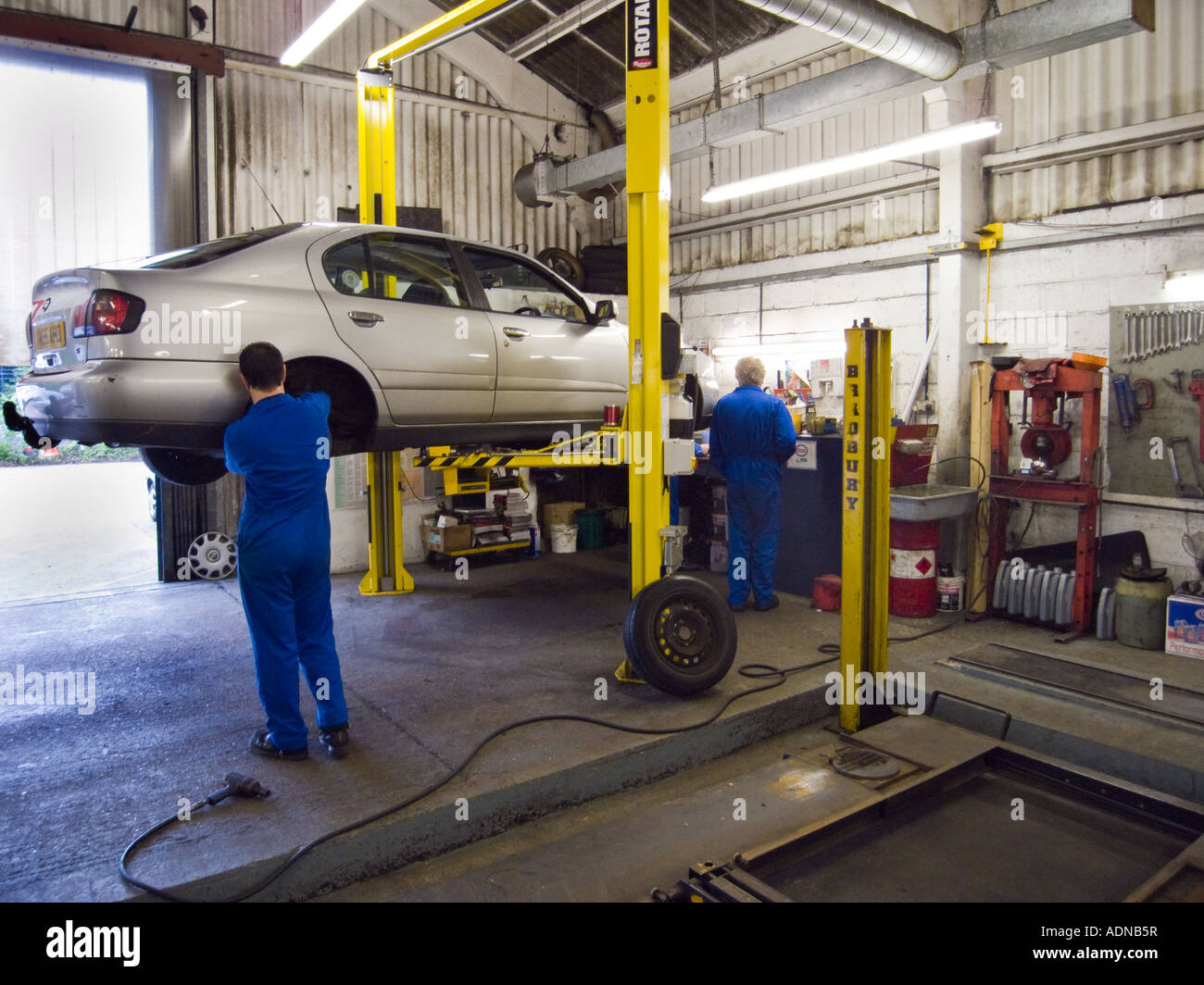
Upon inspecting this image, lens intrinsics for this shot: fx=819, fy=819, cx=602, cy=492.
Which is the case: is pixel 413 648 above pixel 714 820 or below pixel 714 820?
above

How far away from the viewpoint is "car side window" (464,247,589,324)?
16.8ft

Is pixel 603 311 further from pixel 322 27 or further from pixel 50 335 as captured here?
pixel 50 335

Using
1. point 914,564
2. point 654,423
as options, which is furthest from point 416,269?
point 914,564

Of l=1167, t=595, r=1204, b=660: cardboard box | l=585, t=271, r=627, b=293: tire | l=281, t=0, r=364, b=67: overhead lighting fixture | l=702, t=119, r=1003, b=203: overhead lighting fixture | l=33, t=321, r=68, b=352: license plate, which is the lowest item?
l=1167, t=595, r=1204, b=660: cardboard box

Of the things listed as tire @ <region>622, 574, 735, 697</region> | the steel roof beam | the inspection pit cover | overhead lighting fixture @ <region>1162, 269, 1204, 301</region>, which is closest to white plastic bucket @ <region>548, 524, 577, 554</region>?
the steel roof beam

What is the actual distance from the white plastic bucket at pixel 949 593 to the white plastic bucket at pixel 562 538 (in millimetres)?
3465

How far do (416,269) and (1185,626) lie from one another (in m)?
5.06

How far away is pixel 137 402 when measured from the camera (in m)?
3.42

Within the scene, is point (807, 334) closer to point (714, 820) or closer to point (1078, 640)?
point (1078, 640)

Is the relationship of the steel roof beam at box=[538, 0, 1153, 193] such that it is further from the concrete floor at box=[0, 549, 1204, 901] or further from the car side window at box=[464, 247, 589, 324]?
the concrete floor at box=[0, 549, 1204, 901]

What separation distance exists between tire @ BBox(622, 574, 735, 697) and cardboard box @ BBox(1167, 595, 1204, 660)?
285cm
